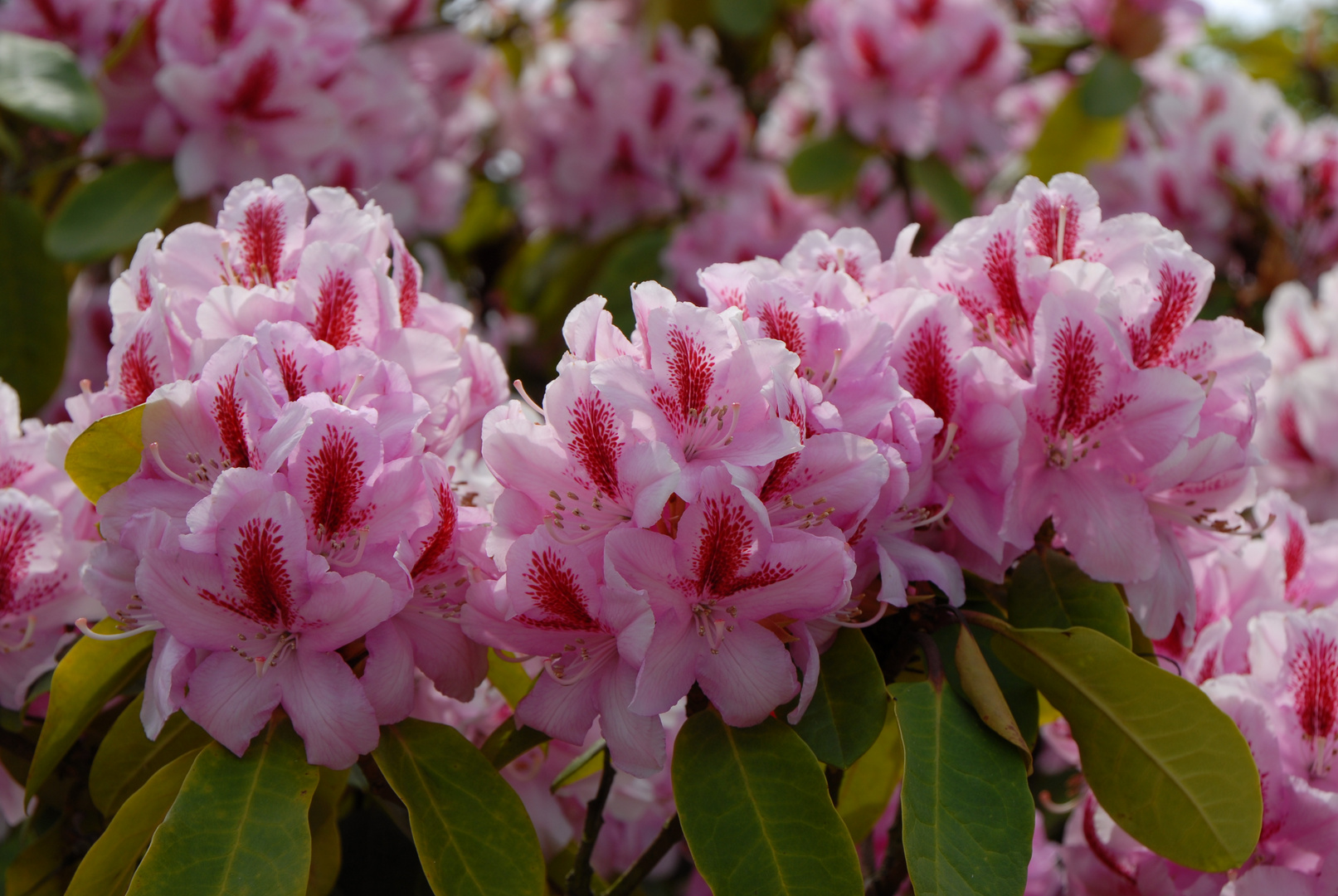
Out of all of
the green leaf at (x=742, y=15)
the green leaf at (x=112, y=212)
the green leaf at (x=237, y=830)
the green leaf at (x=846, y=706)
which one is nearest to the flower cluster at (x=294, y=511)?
the green leaf at (x=237, y=830)

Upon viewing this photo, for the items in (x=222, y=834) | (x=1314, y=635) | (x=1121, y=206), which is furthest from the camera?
(x=1121, y=206)

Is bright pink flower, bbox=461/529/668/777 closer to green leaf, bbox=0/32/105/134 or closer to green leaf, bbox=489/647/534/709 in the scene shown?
green leaf, bbox=489/647/534/709

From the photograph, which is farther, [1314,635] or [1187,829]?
[1314,635]

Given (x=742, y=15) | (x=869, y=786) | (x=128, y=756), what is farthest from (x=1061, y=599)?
(x=742, y=15)

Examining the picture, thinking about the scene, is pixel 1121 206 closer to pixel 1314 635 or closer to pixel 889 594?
pixel 1314 635

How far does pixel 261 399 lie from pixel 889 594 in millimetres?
437

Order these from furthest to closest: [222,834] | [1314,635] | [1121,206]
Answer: [1121,206], [1314,635], [222,834]

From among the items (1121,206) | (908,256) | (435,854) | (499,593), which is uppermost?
(908,256)

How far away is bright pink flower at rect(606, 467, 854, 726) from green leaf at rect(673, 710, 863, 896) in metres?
0.02

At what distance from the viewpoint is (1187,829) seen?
0.81 m

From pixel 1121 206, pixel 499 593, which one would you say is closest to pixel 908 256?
pixel 499 593

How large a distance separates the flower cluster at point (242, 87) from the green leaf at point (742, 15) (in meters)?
0.76

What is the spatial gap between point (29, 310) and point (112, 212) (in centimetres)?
22

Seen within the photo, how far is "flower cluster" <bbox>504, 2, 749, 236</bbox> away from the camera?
245 centimetres
